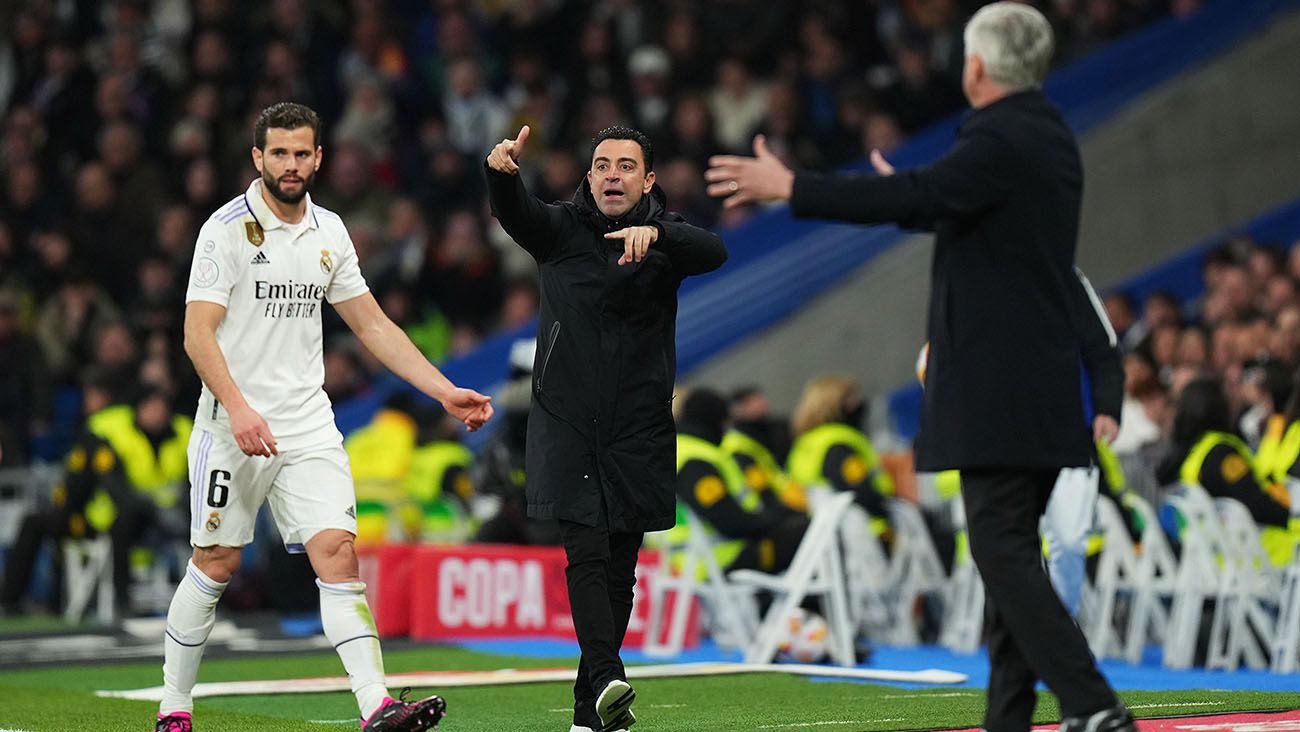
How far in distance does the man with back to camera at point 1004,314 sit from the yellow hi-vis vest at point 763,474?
6.85 m

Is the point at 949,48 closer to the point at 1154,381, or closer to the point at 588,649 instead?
the point at 1154,381

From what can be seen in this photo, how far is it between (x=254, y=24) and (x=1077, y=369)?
60.3 feet

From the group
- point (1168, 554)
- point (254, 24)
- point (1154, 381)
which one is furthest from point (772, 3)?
point (1168, 554)

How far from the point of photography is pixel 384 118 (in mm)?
22453

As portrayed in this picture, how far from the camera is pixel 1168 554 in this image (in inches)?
506

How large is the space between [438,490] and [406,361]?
8.80 meters

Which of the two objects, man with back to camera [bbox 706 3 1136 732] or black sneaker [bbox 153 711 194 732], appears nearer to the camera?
man with back to camera [bbox 706 3 1136 732]

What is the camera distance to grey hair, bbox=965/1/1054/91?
650 cm

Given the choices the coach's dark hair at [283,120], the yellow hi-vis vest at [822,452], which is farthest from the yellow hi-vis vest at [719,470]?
the coach's dark hair at [283,120]

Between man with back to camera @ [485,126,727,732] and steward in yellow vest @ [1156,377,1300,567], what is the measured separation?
500 cm

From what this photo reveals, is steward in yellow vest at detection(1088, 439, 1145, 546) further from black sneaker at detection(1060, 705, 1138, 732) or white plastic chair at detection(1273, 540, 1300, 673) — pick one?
black sneaker at detection(1060, 705, 1138, 732)

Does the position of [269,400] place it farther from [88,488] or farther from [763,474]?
[88,488]

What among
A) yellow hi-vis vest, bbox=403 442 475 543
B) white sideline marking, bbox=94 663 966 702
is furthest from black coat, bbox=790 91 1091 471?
yellow hi-vis vest, bbox=403 442 475 543

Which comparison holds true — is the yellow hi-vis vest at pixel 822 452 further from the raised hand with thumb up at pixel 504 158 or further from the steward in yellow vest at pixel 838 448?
the raised hand with thumb up at pixel 504 158
